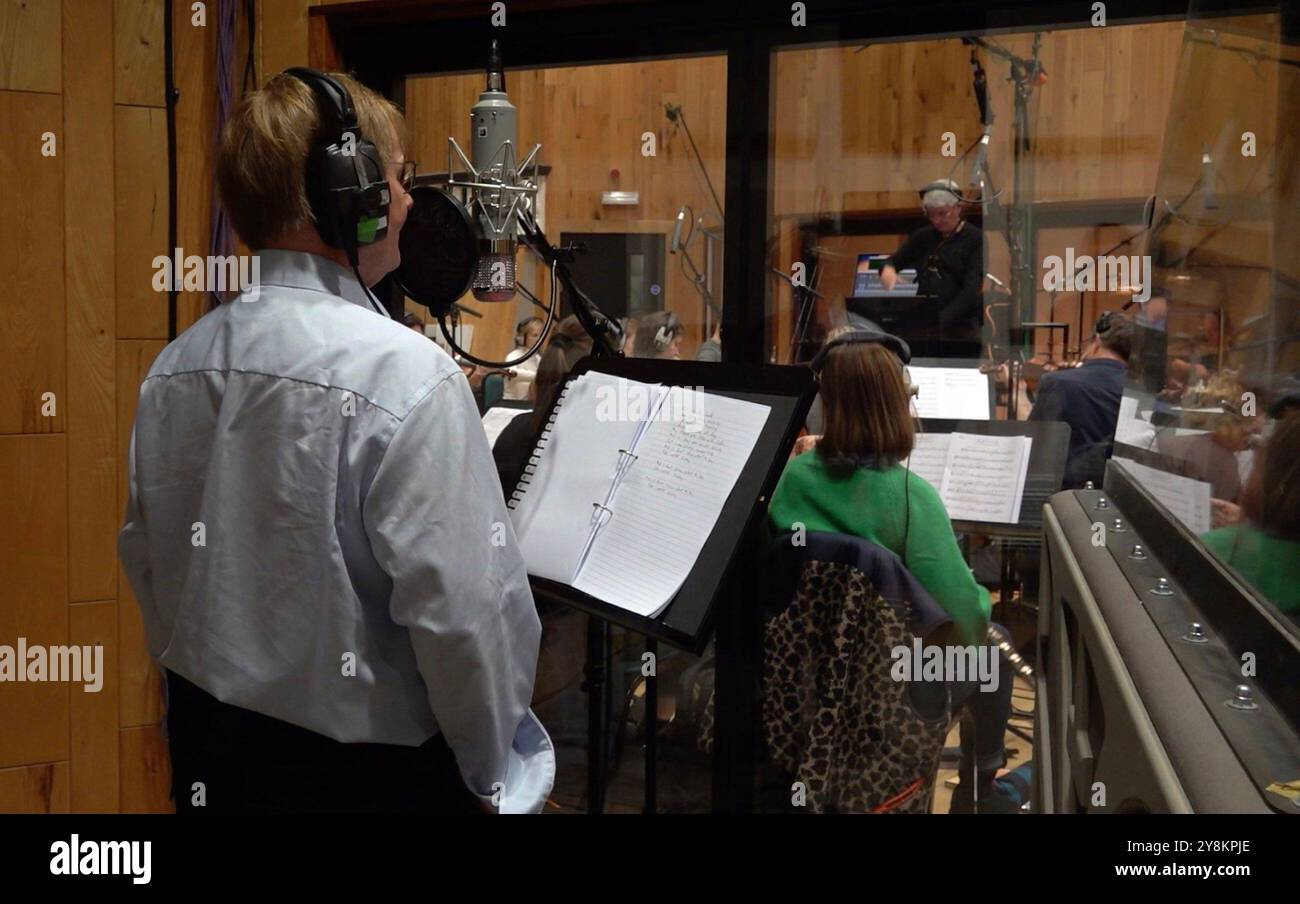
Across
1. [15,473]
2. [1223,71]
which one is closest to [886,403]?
[1223,71]

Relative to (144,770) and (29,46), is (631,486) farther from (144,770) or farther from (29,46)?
(29,46)

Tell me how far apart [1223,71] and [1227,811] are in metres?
0.88

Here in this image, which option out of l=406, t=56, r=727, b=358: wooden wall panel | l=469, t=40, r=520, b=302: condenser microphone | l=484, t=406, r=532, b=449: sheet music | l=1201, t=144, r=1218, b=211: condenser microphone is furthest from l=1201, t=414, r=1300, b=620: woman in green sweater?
l=484, t=406, r=532, b=449: sheet music

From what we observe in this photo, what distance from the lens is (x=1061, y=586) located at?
1647mm

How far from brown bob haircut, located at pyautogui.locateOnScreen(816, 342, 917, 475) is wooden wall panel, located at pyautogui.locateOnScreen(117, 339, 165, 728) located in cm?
152

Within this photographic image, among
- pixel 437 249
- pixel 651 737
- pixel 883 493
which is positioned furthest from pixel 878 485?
pixel 437 249

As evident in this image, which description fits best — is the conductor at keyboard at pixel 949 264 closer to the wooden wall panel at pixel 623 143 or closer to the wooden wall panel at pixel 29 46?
the wooden wall panel at pixel 623 143

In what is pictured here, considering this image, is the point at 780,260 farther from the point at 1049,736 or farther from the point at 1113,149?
the point at 1049,736

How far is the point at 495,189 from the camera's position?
6.85 feet

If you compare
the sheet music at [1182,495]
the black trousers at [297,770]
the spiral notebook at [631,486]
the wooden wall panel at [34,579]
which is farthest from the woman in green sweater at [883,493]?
the wooden wall panel at [34,579]

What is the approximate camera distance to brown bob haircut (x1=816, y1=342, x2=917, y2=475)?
229 cm

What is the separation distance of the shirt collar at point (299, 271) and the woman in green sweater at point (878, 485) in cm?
122

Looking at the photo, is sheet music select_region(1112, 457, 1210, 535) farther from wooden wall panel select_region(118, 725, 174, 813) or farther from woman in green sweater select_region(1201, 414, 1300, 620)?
wooden wall panel select_region(118, 725, 174, 813)

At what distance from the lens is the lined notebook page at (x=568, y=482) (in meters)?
1.77
